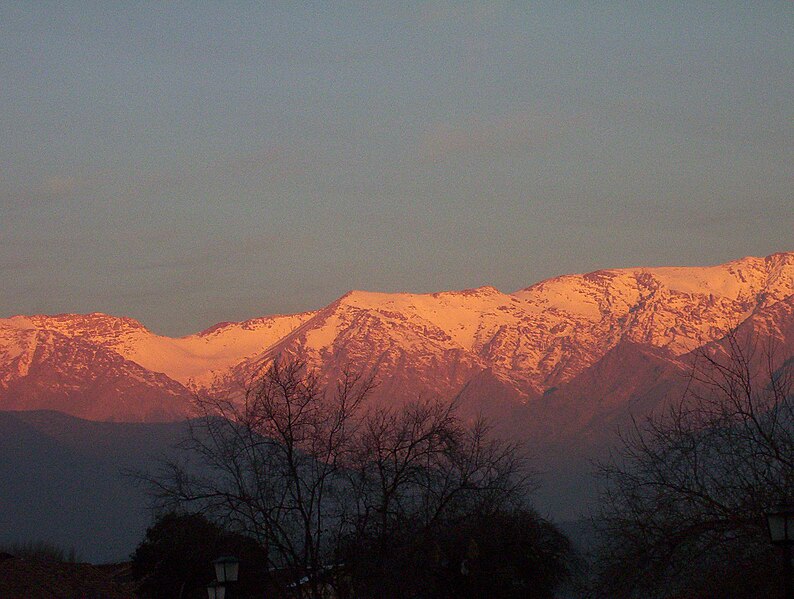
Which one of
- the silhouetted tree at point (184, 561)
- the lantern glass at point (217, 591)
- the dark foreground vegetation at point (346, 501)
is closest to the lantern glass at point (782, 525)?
the dark foreground vegetation at point (346, 501)

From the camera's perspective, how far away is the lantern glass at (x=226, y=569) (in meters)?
23.5

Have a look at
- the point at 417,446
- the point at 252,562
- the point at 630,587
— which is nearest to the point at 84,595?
the point at 252,562

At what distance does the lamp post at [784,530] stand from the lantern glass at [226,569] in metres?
10.3

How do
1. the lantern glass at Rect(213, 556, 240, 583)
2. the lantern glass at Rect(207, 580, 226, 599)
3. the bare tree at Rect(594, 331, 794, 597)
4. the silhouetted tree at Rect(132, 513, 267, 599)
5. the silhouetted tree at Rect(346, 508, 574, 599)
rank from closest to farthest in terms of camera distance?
the bare tree at Rect(594, 331, 794, 597) < the lantern glass at Rect(213, 556, 240, 583) < the lantern glass at Rect(207, 580, 226, 599) < the silhouetted tree at Rect(346, 508, 574, 599) < the silhouetted tree at Rect(132, 513, 267, 599)

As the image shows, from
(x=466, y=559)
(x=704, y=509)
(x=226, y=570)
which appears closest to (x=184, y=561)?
(x=466, y=559)

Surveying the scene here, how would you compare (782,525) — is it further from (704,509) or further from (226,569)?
(226,569)

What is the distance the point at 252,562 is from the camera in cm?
3197

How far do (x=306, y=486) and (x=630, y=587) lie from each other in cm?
968

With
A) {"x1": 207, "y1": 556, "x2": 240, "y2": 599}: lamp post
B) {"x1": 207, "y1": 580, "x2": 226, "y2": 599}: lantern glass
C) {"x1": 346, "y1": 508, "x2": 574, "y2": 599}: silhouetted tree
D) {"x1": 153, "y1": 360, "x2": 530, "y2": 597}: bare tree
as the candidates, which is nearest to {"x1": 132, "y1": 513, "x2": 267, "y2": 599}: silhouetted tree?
{"x1": 153, "y1": 360, "x2": 530, "y2": 597}: bare tree

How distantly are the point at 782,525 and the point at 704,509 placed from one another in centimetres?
286

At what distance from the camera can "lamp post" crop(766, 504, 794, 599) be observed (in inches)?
666

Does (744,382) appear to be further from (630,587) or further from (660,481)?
(630,587)

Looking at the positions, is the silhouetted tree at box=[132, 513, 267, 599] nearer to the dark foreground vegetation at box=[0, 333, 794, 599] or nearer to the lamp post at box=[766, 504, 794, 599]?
the dark foreground vegetation at box=[0, 333, 794, 599]

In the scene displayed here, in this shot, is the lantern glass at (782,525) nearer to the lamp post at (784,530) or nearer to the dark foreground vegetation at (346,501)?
the lamp post at (784,530)
